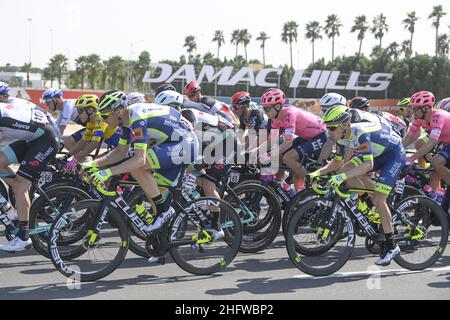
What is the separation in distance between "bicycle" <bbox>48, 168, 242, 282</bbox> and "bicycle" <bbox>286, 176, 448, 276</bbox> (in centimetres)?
73

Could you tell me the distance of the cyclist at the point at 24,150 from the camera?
6430mm

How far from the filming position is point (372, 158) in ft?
20.6

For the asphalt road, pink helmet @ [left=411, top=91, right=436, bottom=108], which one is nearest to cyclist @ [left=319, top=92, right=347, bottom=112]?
pink helmet @ [left=411, top=91, right=436, bottom=108]

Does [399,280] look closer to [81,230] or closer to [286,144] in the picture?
[286,144]

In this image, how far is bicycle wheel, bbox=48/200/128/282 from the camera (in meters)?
5.80

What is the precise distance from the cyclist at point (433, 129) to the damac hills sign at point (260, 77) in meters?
52.8

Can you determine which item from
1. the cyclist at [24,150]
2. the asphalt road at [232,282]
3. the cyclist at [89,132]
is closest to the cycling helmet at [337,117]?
the asphalt road at [232,282]

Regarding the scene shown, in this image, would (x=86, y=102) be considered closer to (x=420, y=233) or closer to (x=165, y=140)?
(x=165, y=140)

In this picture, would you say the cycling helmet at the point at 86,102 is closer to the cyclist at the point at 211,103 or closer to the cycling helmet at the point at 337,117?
the cyclist at the point at 211,103

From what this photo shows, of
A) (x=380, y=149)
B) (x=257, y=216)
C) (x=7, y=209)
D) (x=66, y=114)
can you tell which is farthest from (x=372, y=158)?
(x=66, y=114)

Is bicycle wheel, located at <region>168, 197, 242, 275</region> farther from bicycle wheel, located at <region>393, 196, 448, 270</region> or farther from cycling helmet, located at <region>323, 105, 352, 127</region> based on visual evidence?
bicycle wheel, located at <region>393, 196, 448, 270</region>
